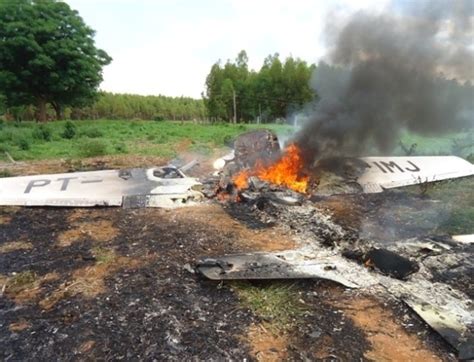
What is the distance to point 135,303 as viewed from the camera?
13.6ft

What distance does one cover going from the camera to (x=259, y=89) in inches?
1930

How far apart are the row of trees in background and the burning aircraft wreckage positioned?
30.2m

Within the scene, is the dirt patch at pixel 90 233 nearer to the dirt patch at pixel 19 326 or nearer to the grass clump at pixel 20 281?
the grass clump at pixel 20 281

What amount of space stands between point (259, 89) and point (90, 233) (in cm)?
4495

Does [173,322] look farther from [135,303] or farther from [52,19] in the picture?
[52,19]

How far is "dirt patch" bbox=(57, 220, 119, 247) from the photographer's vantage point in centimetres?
630

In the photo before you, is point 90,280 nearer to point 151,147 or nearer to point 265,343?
point 265,343

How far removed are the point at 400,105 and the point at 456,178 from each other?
102 inches

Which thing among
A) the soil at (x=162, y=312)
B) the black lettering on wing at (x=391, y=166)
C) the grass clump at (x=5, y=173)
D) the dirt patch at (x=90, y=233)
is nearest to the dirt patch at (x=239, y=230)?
the soil at (x=162, y=312)

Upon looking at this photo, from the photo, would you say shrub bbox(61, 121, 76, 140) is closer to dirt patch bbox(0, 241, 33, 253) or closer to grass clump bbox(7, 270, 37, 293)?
dirt patch bbox(0, 241, 33, 253)

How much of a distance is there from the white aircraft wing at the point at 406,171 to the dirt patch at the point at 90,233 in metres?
6.46

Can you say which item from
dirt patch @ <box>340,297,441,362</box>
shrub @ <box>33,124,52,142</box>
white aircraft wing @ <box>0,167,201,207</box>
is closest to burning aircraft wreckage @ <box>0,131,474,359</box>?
white aircraft wing @ <box>0,167,201,207</box>

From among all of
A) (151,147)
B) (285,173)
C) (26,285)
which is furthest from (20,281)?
(151,147)

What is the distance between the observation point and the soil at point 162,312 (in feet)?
11.0
